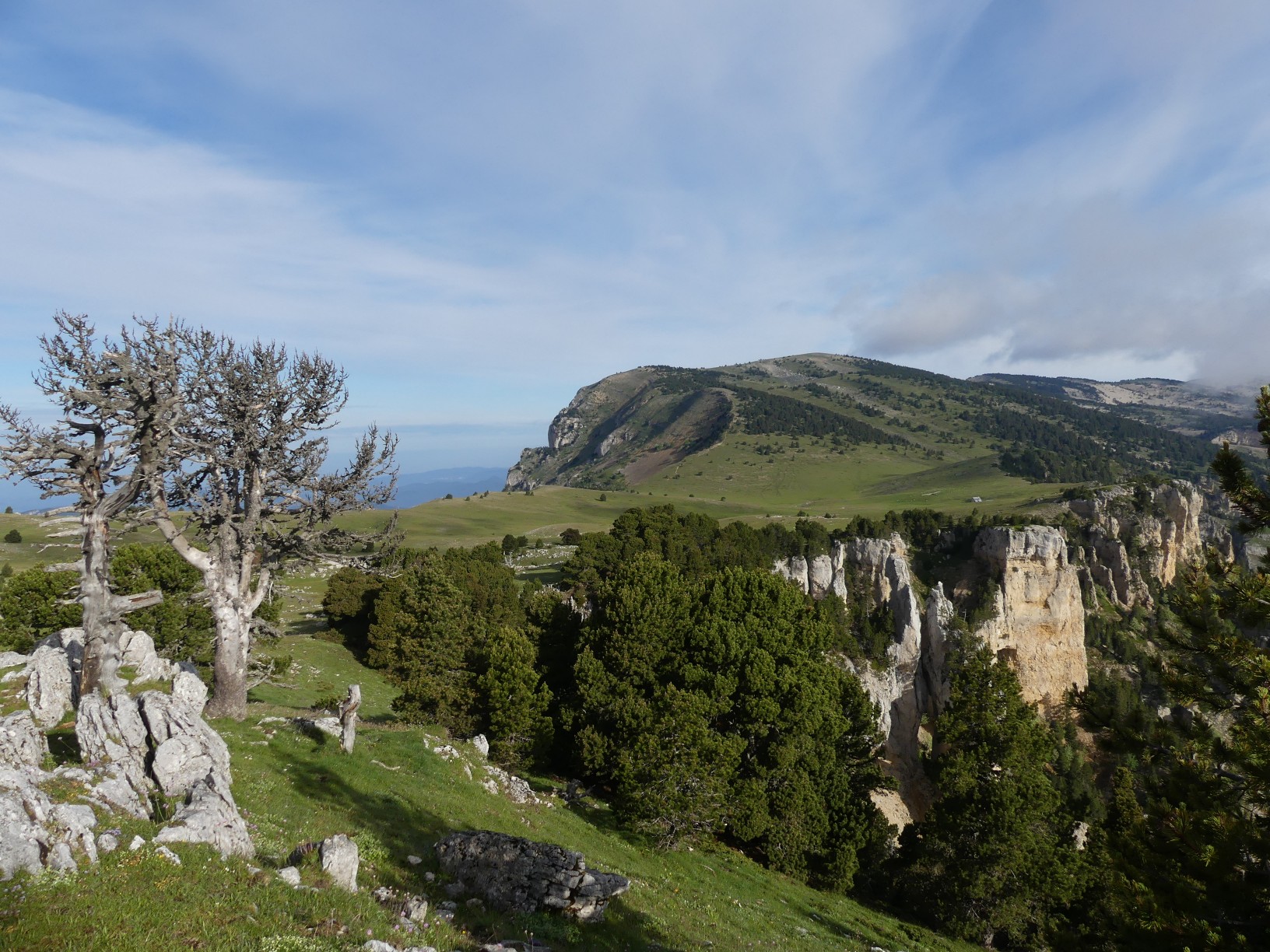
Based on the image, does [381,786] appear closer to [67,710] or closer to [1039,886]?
[67,710]

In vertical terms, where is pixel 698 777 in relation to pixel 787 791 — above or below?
above

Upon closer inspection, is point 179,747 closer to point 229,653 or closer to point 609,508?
point 229,653

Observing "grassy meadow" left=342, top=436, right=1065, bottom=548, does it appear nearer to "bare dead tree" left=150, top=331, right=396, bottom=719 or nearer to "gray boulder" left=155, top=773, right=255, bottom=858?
"bare dead tree" left=150, top=331, right=396, bottom=719

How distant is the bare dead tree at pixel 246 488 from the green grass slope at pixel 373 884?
4.45 metres

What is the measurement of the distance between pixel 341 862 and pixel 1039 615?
266 feet

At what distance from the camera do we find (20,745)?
1206 cm

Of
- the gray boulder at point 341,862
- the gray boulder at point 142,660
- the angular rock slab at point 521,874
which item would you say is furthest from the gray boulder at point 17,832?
the gray boulder at point 142,660

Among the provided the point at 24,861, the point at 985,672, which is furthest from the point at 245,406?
the point at 985,672

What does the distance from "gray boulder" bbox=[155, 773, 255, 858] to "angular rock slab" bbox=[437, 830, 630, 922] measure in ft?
14.9

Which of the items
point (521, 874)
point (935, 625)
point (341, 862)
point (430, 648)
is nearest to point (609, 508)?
point (935, 625)

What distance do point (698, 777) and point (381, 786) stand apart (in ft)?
42.3

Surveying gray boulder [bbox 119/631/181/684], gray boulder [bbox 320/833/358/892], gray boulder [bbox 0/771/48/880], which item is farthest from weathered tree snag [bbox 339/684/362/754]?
gray boulder [bbox 0/771/48/880]

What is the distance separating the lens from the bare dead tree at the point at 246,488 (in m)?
22.0

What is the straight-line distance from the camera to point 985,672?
105 ft
